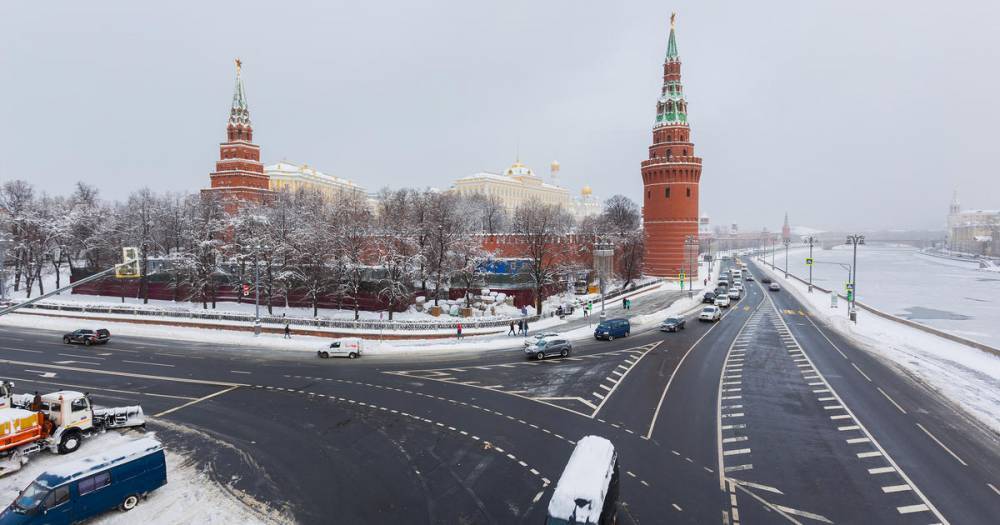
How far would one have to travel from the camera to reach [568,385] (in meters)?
23.2

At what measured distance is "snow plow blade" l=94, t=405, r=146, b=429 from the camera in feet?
58.6

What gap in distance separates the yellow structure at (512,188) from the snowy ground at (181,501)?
122m

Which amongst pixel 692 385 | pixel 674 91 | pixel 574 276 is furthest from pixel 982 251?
pixel 692 385

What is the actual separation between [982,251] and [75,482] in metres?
267

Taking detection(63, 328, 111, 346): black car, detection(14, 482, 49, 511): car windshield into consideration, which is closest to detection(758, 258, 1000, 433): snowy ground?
detection(14, 482, 49, 511): car windshield

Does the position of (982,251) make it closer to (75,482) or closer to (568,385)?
(568,385)

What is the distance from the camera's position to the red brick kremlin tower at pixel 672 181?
68062 mm

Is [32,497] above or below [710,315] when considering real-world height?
above

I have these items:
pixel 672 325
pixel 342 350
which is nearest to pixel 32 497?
pixel 342 350

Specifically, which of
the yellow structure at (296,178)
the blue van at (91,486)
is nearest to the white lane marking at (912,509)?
the blue van at (91,486)

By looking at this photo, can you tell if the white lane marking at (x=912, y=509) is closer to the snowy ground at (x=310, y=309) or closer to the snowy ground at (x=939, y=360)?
the snowy ground at (x=939, y=360)

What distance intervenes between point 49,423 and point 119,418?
194 centimetres

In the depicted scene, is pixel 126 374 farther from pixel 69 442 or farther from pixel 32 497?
pixel 32 497

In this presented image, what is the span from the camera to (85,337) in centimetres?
3322
